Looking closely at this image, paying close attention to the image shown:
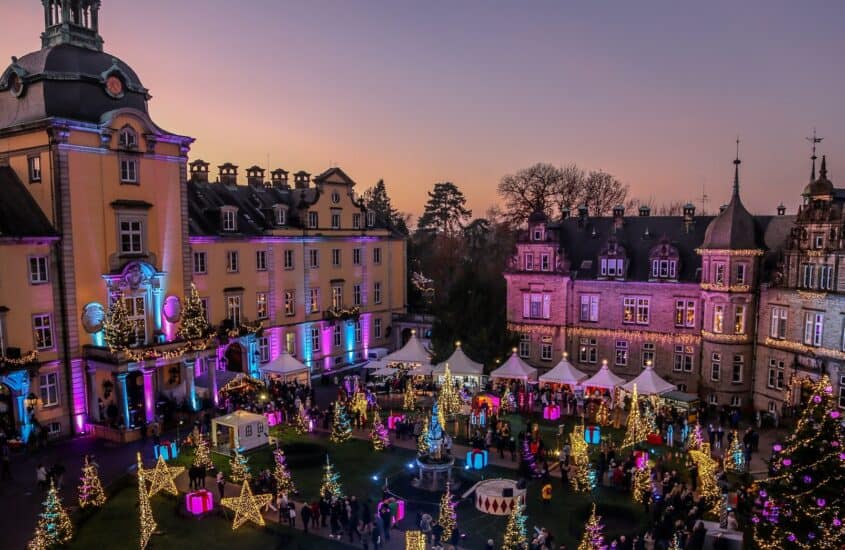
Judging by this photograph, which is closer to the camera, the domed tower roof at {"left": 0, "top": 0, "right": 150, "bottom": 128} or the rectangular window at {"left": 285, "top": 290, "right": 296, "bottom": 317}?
the domed tower roof at {"left": 0, "top": 0, "right": 150, "bottom": 128}

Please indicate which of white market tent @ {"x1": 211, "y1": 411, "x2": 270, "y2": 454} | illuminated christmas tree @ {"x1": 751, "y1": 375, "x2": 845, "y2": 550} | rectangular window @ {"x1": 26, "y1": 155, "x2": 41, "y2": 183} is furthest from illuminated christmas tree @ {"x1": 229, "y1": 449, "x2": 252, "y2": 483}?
illuminated christmas tree @ {"x1": 751, "y1": 375, "x2": 845, "y2": 550}

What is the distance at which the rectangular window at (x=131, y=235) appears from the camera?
33500mm

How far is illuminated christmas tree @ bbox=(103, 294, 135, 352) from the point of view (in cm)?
3119

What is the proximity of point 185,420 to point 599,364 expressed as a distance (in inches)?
1033

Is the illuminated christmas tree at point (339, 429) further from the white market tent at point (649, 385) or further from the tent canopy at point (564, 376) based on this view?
the white market tent at point (649, 385)

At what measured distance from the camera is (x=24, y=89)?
107 ft

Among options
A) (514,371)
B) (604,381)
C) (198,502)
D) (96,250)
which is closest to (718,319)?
(604,381)

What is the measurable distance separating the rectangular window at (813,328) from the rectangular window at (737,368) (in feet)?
13.2

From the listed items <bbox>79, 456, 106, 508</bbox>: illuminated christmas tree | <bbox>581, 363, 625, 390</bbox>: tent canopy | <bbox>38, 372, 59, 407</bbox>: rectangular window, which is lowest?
<bbox>79, 456, 106, 508</bbox>: illuminated christmas tree

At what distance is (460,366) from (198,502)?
59.9 feet

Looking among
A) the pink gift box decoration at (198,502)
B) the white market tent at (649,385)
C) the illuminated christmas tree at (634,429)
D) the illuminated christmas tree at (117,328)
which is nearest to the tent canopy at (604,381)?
the white market tent at (649,385)

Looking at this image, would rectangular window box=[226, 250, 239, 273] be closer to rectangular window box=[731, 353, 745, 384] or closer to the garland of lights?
the garland of lights

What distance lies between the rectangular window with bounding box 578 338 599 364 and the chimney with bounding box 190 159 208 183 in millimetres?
28448

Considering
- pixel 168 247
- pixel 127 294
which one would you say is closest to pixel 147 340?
pixel 127 294
